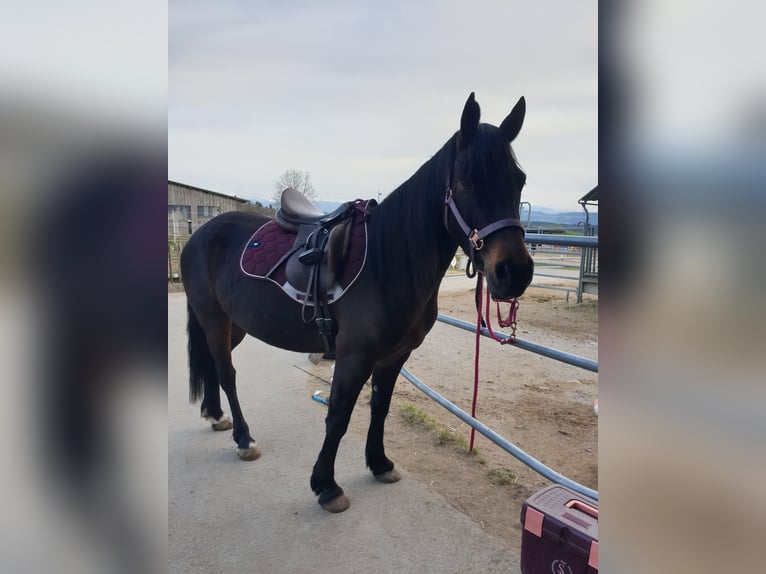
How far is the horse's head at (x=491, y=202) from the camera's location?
1587 mm

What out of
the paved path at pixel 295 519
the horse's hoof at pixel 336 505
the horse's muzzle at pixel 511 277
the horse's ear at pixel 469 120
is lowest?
the paved path at pixel 295 519

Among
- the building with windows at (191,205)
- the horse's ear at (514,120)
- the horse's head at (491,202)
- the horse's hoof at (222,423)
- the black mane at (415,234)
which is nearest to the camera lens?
the horse's head at (491,202)

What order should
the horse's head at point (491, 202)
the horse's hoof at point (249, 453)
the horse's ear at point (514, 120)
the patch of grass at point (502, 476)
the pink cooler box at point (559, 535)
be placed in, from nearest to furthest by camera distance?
the pink cooler box at point (559, 535)
the horse's head at point (491, 202)
the horse's ear at point (514, 120)
the patch of grass at point (502, 476)
the horse's hoof at point (249, 453)

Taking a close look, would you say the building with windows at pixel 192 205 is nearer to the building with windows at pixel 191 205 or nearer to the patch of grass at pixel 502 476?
the building with windows at pixel 191 205

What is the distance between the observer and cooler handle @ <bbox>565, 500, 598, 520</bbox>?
5.40 feet

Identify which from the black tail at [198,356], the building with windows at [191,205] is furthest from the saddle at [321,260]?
the building with windows at [191,205]

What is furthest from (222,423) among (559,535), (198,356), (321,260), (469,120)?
(469,120)

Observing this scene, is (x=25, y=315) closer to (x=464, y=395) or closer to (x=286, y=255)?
(x=286, y=255)

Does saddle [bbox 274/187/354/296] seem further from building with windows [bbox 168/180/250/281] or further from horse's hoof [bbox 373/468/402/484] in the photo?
building with windows [bbox 168/180/250/281]

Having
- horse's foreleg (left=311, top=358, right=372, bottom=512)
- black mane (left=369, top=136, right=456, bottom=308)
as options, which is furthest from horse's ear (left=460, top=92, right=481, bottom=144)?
horse's foreleg (left=311, top=358, right=372, bottom=512)

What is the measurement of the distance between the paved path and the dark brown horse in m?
0.14

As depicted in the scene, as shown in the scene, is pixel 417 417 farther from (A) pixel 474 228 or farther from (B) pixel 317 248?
(A) pixel 474 228

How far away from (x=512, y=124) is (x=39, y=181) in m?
1.73

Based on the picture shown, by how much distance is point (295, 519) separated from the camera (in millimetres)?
2256
